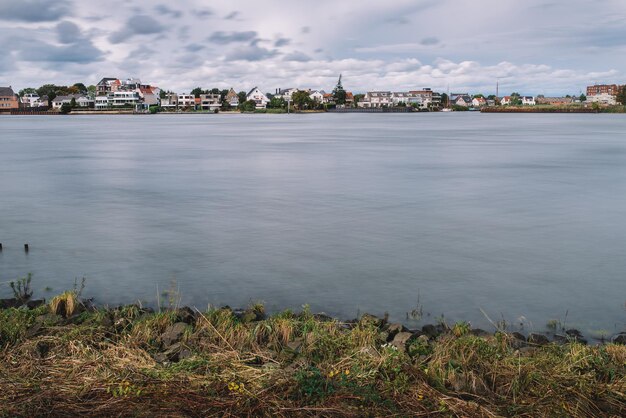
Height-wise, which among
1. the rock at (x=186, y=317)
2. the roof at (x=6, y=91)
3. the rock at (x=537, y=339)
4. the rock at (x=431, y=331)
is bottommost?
the rock at (x=537, y=339)

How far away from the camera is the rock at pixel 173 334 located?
604 centimetres

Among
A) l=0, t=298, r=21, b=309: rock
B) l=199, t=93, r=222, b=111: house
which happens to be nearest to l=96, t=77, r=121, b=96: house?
l=199, t=93, r=222, b=111: house

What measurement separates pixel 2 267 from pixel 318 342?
6.73 m

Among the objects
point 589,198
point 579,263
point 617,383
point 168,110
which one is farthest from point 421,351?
point 168,110

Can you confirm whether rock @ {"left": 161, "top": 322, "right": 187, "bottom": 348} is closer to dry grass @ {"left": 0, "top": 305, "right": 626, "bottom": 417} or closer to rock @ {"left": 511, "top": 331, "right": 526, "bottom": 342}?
dry grass @ {"left": 0, "top": 305, "right": 626, "bottom": 417}

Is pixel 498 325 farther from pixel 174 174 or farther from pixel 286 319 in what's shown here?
pixel 174 174

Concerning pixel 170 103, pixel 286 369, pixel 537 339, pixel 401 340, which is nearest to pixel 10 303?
pixel 286 369

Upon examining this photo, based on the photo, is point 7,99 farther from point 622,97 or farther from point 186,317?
point 186,317

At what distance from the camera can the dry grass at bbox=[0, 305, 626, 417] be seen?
441 cm

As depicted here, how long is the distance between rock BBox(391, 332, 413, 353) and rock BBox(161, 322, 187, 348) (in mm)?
2121

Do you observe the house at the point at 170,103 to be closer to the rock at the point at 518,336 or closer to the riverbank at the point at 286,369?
the riverbank at the point at 286,369

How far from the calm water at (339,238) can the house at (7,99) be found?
176347 millimetres

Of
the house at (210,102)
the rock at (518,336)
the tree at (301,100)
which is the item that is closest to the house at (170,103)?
the house at (210,102)

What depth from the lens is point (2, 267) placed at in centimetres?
1013
